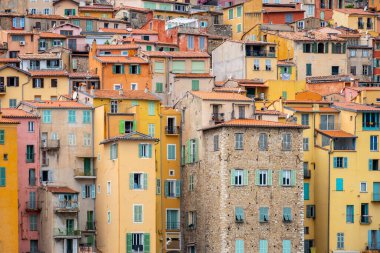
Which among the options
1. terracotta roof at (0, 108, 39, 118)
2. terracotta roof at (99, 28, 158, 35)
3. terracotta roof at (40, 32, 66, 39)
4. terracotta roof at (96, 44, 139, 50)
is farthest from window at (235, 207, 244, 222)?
terracotta roof at (99, 28, 158, 35)

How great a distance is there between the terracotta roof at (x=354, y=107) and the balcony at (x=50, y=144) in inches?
787

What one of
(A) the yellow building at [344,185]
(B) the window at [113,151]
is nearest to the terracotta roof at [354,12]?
(A) the yellow building at [344,185]

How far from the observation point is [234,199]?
10200cm

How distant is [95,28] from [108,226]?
141 ft

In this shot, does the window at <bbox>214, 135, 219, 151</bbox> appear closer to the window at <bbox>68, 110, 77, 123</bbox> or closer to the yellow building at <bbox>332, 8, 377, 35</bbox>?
the window at <bbox>68, 110, 77, 123</bbox>

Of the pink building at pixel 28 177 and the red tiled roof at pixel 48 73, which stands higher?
the red tiled roof at pixel 48 73

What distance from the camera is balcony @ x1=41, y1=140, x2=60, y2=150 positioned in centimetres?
10661

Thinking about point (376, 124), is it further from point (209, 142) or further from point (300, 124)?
point (209, 142)

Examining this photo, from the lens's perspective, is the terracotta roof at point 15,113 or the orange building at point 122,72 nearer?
the terracotta roof at point 15,113

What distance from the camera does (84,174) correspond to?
350 feet

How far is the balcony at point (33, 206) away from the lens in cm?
10450

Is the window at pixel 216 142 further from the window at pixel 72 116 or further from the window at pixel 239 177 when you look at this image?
the window at pixel 72 116

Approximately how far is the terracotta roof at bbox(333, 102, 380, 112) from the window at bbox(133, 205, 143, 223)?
1852 centimetres

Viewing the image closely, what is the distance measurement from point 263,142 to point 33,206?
49.7 ft
